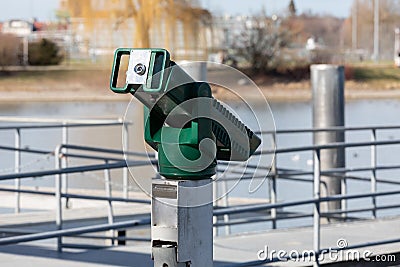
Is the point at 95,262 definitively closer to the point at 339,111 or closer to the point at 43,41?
the point at 339,111

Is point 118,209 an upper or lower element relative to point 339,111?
lower

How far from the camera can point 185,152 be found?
130 inches

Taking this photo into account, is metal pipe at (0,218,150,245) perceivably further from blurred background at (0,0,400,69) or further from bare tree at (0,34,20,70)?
bare tree at (0,34,20,70)

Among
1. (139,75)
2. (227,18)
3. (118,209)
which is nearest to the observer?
(139,75)

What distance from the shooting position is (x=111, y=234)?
827 cm

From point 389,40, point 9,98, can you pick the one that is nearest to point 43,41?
point 9,98

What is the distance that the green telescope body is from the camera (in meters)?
3.17

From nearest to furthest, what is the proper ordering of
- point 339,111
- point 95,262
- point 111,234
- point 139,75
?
1. point 139,75
2. point 95,262
3. point 111,234
4. point 339,111

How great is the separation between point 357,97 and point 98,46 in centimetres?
1455

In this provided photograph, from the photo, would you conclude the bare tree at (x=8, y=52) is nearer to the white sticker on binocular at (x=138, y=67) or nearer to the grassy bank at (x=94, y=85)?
the grassy bank at (x=94, y=85)

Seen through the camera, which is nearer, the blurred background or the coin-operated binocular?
the coin-operated binocular

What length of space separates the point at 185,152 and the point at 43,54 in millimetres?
55500

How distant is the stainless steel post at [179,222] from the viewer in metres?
3.34

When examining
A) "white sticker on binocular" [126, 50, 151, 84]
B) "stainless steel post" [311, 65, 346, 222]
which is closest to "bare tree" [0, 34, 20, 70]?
"stainless steel post" [311, 65, 346, 222]
